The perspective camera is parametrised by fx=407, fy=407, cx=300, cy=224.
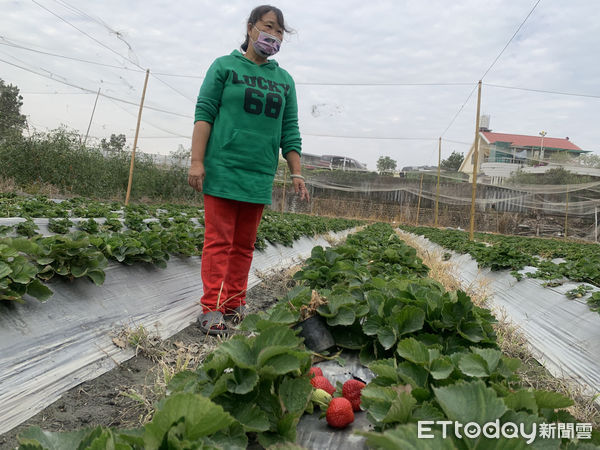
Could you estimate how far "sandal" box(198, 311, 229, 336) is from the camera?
2568 millimetres

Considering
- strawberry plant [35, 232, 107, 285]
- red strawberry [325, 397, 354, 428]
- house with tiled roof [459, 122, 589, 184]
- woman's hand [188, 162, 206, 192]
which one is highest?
house with tiled roof [459, 122, 589, 184]

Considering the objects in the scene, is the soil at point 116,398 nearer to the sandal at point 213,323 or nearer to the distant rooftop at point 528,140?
the sandal at point 213,323

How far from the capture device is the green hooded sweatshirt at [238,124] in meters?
2.65

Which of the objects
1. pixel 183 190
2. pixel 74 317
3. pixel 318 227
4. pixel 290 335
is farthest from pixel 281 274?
pixel 183 190

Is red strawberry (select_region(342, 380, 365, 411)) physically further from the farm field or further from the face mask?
the face mask

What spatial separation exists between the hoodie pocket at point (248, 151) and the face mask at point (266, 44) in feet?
1.85

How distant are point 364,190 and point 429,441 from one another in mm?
24417

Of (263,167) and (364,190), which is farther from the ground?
(364,190)

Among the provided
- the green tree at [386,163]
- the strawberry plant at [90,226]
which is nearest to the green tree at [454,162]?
the green tree at [386,163]

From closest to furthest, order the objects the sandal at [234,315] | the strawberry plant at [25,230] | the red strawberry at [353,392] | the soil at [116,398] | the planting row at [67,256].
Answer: the red strawberry at [353,392] → the soil at [116,398] → the planting row at [67,256] → the sandal at [234,315] → the strawberry plant at [25,230]

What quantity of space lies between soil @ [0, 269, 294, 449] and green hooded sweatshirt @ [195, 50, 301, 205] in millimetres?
1033

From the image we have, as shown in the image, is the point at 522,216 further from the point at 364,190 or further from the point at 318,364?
the point at 318,364

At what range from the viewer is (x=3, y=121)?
16.6 meters

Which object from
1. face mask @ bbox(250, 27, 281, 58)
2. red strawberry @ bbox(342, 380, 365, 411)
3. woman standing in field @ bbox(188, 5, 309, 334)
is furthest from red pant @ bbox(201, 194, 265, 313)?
red strawberry @ bbox(342, 380, 365, 411)
